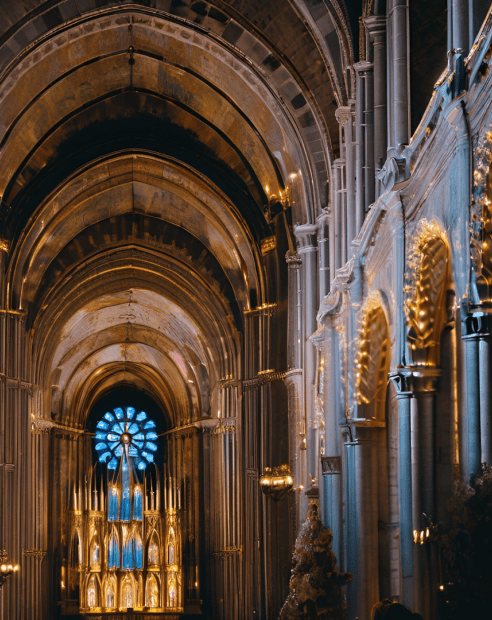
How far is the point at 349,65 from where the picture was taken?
17219mm

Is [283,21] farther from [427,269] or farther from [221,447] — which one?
[221,447]

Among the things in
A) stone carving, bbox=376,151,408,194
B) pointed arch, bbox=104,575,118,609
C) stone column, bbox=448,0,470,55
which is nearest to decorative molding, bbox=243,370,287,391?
stone carving, bbox=376,151,408,194

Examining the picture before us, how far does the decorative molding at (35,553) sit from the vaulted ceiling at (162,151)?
6131 mm

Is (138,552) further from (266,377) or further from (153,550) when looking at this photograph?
(266,377)

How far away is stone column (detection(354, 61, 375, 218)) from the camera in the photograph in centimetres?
1570

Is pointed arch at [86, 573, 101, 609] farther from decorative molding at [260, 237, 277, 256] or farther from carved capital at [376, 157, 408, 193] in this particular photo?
carved capital at [376, 157, 408, 193]

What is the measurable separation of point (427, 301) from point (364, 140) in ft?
16.5

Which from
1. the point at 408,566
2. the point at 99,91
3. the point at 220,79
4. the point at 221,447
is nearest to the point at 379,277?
the point at 408,566

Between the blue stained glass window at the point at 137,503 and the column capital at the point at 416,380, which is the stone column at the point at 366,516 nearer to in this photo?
the column capital at the point at 416,380

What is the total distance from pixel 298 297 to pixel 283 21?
20.0 ft

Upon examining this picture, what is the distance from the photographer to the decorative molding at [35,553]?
33.5 meters

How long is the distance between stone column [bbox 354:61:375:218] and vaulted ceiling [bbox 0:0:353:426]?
122cm

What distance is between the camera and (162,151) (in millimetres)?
28734

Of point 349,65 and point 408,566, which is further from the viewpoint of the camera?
point 349,65
